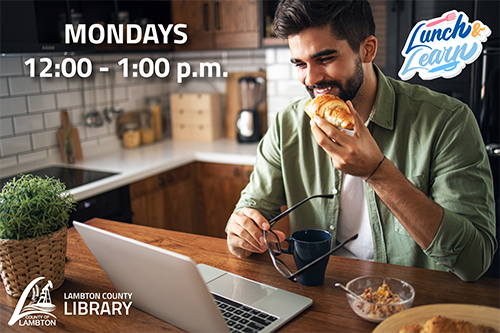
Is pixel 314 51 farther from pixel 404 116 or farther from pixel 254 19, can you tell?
pixel 254 19

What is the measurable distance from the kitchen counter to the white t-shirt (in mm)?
1410

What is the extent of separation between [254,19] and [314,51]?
1.87 metres

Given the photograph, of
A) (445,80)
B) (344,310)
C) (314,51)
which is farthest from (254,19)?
(344,310)

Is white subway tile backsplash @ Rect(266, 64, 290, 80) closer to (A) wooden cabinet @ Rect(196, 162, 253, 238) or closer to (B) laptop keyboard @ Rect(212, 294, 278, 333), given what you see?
(A) wooden cabinet @ Rect(196, 162, 253, 238)

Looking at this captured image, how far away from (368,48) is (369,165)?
54cm

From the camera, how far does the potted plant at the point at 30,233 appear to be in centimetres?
106

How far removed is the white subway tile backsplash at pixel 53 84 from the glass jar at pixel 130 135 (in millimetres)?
565

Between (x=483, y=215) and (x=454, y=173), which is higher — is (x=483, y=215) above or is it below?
below

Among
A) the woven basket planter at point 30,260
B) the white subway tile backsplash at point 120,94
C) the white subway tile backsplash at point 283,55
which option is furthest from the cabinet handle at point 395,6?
the woven basket planter at point 30,260

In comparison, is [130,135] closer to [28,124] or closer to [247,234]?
[28,124]

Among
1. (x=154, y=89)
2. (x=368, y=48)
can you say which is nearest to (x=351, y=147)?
(x=368, y=48)

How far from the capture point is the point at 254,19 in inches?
125

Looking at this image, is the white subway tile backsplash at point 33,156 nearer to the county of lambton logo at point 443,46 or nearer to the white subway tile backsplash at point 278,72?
the white subway tile backsplash at point 278,72

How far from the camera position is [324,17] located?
141cm
